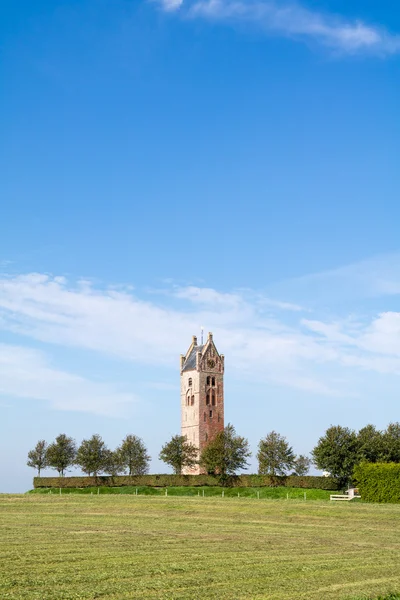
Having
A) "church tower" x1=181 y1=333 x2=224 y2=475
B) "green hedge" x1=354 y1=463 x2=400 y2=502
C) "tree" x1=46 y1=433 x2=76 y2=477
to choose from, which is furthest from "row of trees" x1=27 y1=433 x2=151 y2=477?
"green hedge" x1=354 y1=463 x2=400 y2=502

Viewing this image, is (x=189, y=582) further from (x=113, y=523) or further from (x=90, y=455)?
(x=90, y=455)

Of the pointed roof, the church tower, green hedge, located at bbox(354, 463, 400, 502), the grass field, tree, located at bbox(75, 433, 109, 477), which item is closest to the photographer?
the grass field

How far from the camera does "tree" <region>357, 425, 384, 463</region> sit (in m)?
97.4

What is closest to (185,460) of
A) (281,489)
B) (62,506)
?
(281,489)

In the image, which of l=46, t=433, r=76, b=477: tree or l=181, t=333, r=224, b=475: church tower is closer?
l=46, t=433, r=76, b=477: tree

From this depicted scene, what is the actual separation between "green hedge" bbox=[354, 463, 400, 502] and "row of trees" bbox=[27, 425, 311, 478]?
33.1 m

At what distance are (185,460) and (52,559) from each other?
9639 cm

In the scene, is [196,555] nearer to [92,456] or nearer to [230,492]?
[230,492]

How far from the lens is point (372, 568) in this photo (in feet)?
80.6

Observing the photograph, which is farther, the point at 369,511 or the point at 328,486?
the point at 328,486

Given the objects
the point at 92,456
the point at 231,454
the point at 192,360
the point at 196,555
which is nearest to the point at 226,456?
the point at 231,454

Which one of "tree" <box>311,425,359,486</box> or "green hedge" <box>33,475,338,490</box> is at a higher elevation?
"tree" <box>311,425,359,486</box>

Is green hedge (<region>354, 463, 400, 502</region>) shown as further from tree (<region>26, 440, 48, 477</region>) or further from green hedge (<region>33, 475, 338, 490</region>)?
tree (<region>26, 440, 48, 477</region>)

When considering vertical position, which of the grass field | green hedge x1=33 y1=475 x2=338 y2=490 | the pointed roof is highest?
the pointed roof
